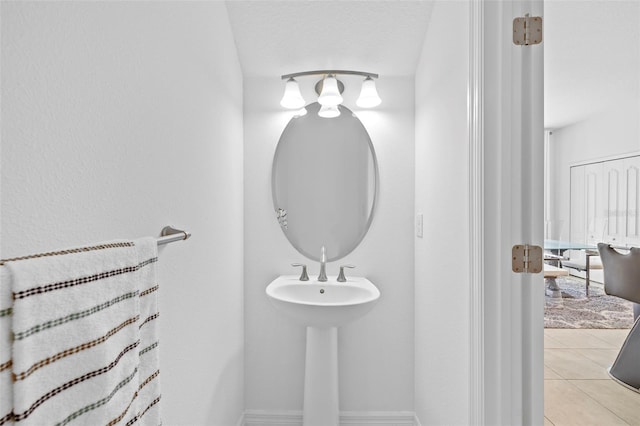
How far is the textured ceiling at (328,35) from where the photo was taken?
1.62 m

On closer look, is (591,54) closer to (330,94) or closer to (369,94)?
(369,94)

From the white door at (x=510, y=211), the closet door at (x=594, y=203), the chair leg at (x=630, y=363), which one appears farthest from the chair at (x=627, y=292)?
the closet door at (x=594, y=203)

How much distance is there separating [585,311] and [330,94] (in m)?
3.71

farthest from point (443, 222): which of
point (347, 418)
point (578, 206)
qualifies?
point (578, 206)

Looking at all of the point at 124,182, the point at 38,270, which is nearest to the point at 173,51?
the point at 124,182

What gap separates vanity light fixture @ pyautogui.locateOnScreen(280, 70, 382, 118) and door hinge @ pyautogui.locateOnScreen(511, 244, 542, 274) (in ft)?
3.43

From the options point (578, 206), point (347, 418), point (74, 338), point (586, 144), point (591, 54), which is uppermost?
point (591, 54)

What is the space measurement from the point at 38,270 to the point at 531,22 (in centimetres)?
134

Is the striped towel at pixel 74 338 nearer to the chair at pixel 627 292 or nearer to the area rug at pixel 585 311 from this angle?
the chair at pixel 627 292

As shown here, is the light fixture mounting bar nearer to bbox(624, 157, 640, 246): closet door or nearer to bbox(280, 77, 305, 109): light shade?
bbox(280, 77, 305, 109): light shade

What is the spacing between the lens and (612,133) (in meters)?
4.99

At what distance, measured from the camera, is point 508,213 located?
108cm

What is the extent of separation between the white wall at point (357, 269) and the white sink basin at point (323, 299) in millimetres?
123

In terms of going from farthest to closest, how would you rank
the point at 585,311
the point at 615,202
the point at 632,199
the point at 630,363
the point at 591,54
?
the point at 615,202 < the point at 632,199 < the point at 585,311 < the point at 591,54 < the point at 630,363
